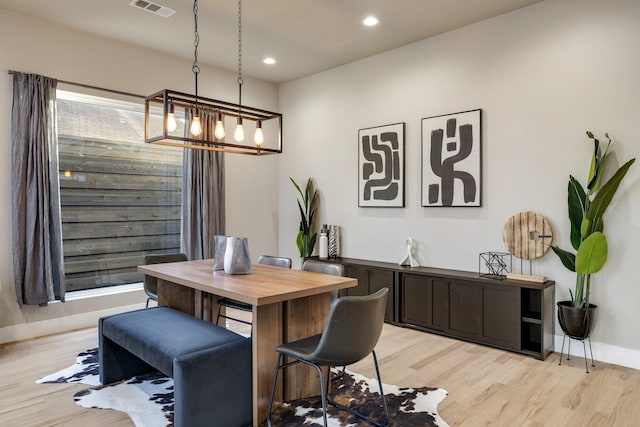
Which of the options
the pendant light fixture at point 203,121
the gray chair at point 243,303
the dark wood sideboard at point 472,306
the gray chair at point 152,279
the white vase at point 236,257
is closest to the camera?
the pendant light fixture at point 203,121

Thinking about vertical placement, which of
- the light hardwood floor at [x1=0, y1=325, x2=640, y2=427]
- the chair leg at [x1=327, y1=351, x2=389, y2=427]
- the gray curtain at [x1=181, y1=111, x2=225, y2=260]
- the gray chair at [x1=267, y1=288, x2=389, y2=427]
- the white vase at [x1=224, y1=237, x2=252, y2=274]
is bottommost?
the light hardwood floor at [x1=0, y1=325, x2=640, y2=427]

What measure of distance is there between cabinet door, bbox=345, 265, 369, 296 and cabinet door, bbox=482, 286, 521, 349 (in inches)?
53.3

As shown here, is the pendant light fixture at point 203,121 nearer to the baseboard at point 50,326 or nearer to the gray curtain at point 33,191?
the gray curtain at point 33,191

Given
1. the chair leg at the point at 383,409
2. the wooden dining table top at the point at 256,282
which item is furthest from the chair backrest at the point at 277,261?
the chair leg at the point at 383,409

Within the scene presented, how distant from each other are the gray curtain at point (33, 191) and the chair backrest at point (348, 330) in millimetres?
3232

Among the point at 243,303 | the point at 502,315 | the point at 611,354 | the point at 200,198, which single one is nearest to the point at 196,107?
the point at 243,303

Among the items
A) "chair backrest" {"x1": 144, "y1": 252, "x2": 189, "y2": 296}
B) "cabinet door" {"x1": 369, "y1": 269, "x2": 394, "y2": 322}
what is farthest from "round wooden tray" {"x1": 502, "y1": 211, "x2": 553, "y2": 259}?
"chair backrest" {"x1": 144, "y1": 252, "x2": 189, "y2": 296}

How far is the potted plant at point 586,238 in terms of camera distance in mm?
3244

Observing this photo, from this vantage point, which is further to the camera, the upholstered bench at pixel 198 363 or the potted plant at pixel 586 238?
the potted plant at pixel 586 238

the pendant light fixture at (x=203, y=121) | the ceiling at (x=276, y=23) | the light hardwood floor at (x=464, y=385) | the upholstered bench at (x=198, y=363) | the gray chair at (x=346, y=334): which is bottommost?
the light hardwood floor at (x=464, y=385)

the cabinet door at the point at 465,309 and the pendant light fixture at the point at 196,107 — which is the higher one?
the pendant light fixture at the point at 196,107

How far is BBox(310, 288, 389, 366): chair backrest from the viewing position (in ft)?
7.02

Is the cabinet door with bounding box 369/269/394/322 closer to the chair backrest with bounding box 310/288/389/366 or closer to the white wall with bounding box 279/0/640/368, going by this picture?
the white wall with bounding box 279/0/640/368

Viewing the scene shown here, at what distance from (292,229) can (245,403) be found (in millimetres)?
3806
